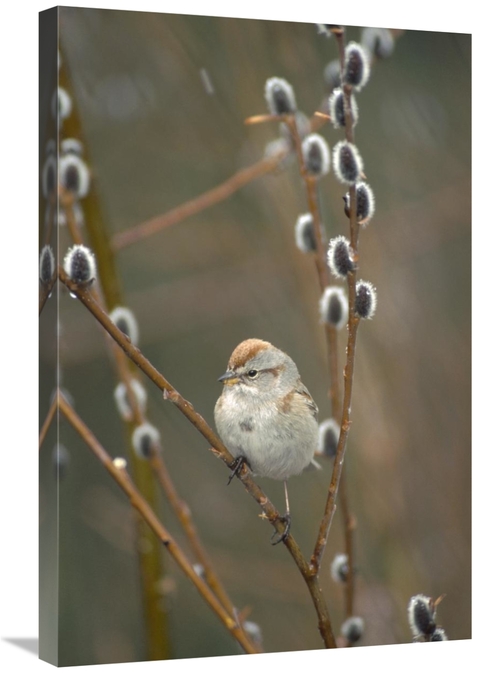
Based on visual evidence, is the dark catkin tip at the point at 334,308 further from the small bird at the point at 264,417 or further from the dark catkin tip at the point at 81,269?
the dark catkin tip at the point at 81,269

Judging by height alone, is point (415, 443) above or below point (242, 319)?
below

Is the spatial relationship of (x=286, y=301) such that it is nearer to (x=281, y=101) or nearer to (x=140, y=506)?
(x=281, y=101)

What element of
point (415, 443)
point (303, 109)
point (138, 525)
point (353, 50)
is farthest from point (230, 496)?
point (353, 50)

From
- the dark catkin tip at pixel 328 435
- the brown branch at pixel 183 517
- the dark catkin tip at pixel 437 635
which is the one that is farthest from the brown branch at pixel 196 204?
the dark catkin tip at pixel 437 635

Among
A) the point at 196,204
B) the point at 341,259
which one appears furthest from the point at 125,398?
the point at 341,259

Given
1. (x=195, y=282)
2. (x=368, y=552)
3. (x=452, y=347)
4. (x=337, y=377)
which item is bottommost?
(x=368, y=552)

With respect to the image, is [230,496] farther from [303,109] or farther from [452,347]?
[303,109]

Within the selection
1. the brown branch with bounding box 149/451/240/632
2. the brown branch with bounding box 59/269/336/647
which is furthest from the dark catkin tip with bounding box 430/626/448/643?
the brown branch with bounding box 149/451/240/632
